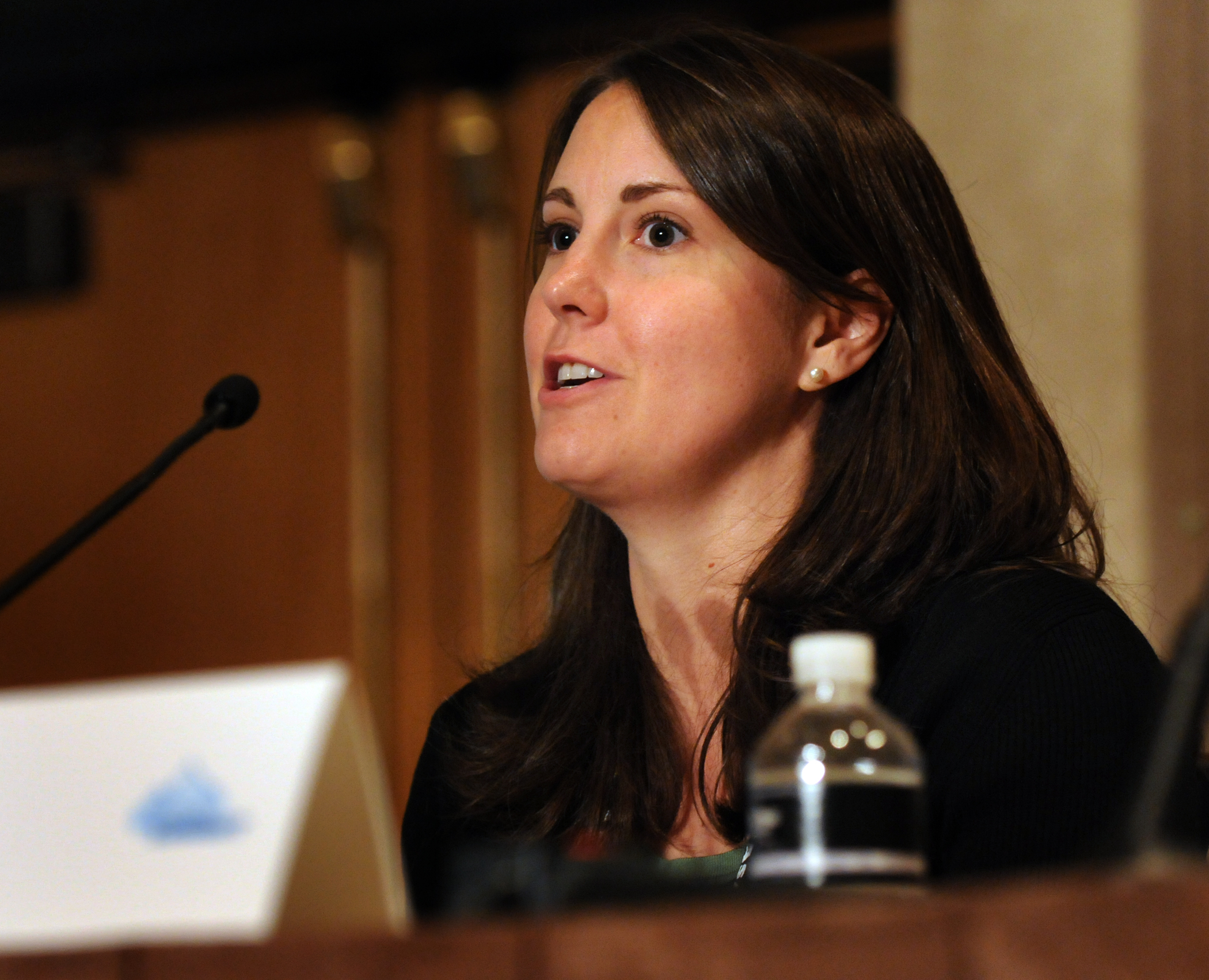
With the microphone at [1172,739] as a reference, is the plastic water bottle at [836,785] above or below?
below

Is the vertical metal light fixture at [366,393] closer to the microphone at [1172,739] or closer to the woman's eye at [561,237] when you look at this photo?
the woman's eye at [561,237]

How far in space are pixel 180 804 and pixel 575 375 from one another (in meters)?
0.63

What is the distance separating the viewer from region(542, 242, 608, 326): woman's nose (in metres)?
1.39

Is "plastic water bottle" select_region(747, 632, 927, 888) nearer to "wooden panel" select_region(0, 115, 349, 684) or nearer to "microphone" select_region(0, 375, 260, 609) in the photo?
"microphone" select_region(0, 375, 260, 609)

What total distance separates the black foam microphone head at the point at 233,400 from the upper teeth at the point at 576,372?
0.92 feet

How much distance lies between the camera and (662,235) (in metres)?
1.41

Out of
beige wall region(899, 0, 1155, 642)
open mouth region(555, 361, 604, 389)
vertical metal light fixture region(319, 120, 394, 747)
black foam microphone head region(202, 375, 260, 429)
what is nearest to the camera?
black foam microphone head region(202, 375, 260, 429)

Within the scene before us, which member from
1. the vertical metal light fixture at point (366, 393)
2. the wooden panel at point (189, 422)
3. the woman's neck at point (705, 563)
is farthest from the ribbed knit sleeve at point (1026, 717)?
the wooden panel at point (189, 422)

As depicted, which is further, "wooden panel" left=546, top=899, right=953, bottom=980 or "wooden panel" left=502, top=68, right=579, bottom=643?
"wooden panel" left=502, top=68, right=579, bottom=643

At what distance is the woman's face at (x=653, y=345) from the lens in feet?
4.51

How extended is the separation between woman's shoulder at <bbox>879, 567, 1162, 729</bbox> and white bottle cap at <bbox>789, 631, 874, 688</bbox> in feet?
1.35

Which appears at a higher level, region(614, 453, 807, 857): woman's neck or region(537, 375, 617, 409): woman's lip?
region(537, 375, 617, 409): woman's lip

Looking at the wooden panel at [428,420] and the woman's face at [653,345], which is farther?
the wooden panel at [428,420]

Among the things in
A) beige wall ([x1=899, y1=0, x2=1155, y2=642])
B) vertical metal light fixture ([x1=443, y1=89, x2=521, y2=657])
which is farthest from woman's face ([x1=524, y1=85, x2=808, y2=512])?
vertical metal light fixture ([x1=443, y1=89, x2=521, y2=657])
